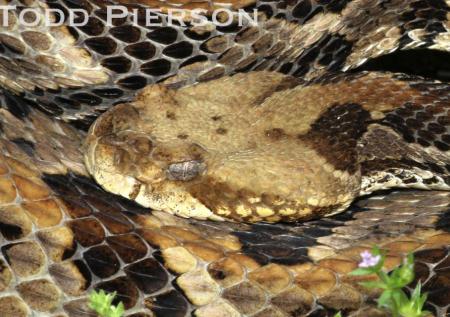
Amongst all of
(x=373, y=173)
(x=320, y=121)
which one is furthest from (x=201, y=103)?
(x=373, y=173)

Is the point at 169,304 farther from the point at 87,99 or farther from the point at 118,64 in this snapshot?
the point at 87,99

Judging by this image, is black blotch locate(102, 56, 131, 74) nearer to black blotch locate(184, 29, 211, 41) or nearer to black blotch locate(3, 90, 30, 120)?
black blotch locate(184, 29, 211, 41)

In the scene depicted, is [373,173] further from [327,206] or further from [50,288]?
[50,288]

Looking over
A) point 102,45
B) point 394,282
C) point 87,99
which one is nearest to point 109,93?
point 87,99

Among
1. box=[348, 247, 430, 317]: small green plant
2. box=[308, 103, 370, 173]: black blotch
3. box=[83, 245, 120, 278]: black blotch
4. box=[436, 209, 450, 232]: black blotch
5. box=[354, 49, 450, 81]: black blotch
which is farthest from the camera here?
box=[354, 49, 450, 81]: black blotch

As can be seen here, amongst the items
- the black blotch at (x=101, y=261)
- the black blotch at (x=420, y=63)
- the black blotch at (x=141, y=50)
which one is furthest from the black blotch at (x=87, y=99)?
the black blotch at (x=420, y=63)

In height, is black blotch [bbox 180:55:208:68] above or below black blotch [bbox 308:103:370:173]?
above

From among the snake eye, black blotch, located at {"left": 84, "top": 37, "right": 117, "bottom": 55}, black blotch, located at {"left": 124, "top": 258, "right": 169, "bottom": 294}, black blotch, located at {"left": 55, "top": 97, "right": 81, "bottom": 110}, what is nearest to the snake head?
the snake eye
